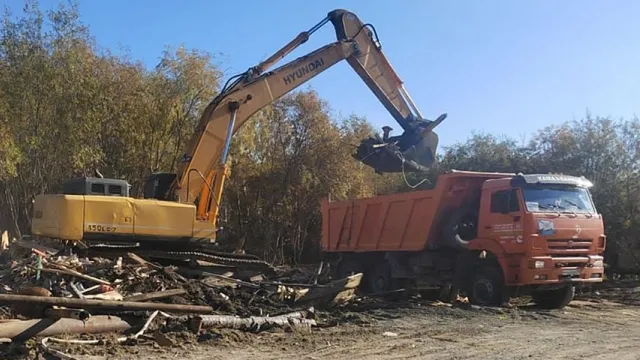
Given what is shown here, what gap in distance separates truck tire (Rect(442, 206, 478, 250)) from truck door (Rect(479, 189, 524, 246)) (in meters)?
0.65

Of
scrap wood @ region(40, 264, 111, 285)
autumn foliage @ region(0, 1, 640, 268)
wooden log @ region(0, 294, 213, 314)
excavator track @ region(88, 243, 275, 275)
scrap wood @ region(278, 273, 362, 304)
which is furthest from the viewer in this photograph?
autumn foliage @ region(0, 1, 640, 268)

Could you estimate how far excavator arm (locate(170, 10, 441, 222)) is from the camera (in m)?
15.2

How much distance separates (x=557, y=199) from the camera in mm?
14711

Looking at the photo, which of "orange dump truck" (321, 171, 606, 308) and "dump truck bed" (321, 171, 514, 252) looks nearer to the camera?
"orange dump truck" (321, 171, 606, 308)

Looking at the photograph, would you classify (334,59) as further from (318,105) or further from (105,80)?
(318,105)

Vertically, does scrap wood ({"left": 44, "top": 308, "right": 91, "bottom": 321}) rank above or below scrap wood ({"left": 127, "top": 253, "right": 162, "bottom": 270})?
below

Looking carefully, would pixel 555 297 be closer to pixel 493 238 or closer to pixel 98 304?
pixel 493 238

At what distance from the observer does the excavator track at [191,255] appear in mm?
13726

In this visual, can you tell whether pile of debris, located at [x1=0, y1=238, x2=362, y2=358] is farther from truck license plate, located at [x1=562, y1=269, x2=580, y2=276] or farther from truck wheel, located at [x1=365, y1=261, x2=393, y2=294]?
truck license plate, located at [x1=562, y1=269, x2=580, y2=276]

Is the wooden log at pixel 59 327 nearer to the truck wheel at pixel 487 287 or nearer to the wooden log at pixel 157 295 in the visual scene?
the wooden log at pixel 157 295

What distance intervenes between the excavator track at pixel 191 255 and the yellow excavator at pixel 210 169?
23 millimetres

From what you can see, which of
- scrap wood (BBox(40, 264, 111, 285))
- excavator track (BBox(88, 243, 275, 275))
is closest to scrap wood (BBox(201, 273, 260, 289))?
excavator track (BBox(88, 243, 275, 275))

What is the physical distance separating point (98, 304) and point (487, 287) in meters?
8.51

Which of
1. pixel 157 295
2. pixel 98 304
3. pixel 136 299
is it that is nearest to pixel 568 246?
pixel 157 295
